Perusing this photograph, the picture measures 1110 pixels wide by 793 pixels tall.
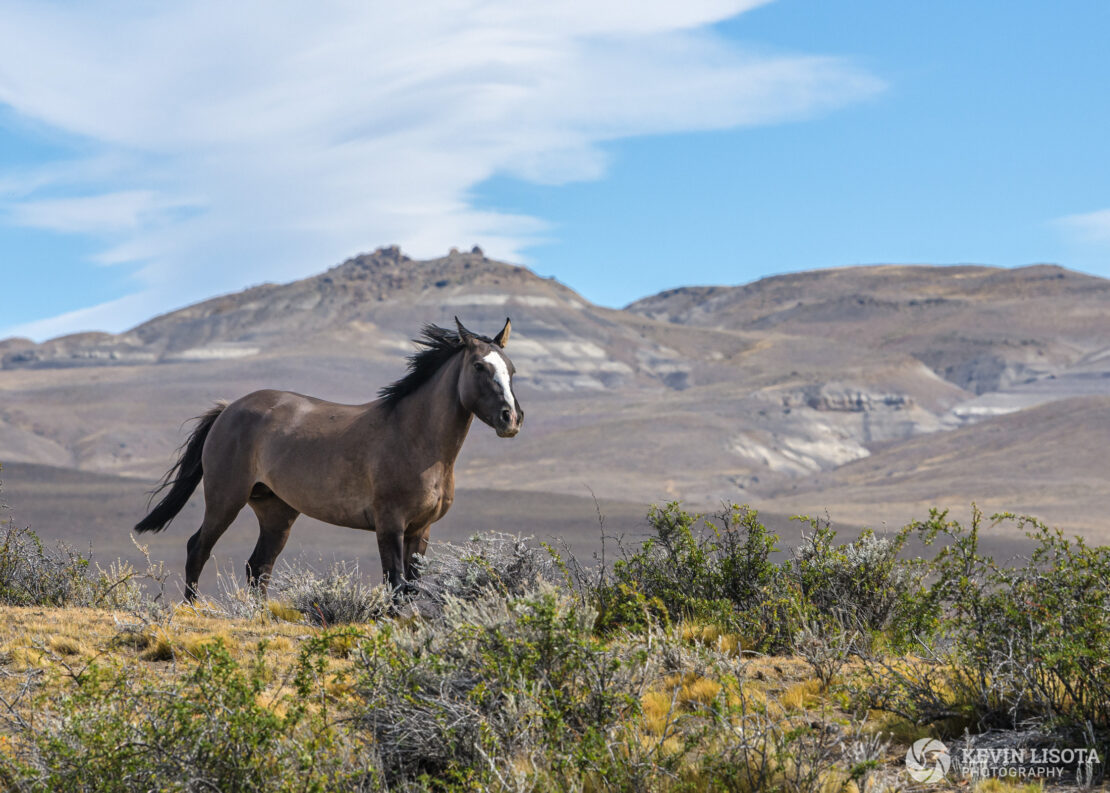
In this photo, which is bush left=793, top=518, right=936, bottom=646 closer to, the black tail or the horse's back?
the horse's back

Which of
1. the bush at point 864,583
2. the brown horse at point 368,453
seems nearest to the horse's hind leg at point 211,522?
the brown horse at point 368,453

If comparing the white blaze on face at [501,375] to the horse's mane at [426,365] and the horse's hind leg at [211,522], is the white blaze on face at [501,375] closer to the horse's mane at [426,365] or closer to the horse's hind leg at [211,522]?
the horse's mane at [426,365]

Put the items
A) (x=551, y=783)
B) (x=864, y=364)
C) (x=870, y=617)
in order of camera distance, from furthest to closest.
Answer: (x=864, y=364)
(x=870, y=617)
(x=551, y=783)

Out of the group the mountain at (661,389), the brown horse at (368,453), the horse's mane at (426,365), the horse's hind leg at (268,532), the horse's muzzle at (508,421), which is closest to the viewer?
the horse's muzzle at (508,421)

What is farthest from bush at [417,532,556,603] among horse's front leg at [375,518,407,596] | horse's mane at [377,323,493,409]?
horse's mane at [377,323,493,409]

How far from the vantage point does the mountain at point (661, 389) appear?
2709 inches

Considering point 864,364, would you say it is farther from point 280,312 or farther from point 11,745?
point 11,745

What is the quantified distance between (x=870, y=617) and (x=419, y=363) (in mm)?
4195

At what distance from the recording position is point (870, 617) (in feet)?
27.1

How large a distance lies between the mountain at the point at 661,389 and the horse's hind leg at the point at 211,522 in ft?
128

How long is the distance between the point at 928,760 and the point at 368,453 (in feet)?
17.0

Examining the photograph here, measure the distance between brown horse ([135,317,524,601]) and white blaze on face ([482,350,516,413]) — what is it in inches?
0.4

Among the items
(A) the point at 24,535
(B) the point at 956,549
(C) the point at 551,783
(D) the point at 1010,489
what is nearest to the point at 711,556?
(B) the point at 956,549

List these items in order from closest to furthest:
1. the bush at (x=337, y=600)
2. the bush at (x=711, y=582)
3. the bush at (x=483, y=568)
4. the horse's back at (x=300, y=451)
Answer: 1. the bush at (x=711, y=582)
2. the bush at (x=483, y=568)
3. the bush at (x=337, y=600)
4. the horse's back at (x=300, y=451)
